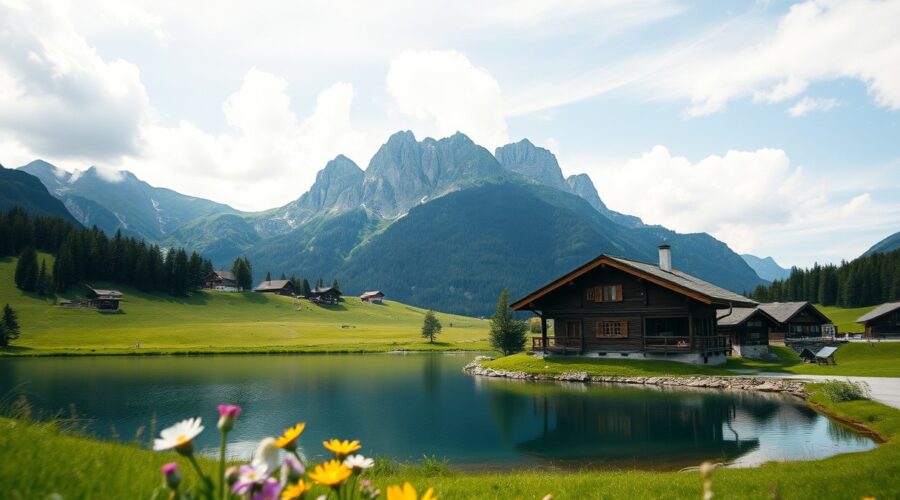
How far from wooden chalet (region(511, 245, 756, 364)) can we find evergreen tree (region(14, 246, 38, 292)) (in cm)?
9813

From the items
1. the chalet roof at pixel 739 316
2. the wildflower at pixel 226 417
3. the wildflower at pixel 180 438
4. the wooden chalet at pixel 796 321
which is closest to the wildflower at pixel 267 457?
the wildflower at pixel 226 417

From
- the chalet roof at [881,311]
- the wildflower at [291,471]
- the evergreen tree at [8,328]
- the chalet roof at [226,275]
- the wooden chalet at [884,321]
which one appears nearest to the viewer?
the wildflower at [291,471]

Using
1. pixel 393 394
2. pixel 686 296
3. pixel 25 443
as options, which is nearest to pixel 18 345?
pixel 393 394

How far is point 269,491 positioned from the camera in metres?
2.28

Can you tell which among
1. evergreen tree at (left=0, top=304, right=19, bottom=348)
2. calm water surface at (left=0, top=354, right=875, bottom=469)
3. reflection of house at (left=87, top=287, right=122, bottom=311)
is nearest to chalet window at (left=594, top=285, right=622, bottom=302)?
calm water surface at (left=0, top=354, right=875, bottom=469)

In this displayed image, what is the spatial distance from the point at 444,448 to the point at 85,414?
19808mm

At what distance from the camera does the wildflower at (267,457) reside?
2.39 metres

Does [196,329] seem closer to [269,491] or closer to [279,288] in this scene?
[279,288]

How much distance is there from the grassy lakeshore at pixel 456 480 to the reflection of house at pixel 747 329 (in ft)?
108

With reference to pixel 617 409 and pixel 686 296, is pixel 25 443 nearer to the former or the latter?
pixel 617 409

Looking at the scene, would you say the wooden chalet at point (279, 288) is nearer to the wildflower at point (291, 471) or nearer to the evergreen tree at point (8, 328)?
the evergreen tree at point (8, 328)

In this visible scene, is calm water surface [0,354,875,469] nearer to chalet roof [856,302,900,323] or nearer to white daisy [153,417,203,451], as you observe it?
white daisy [153,417,203,451]

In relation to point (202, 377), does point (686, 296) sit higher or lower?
higher

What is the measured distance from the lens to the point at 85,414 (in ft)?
93.3
